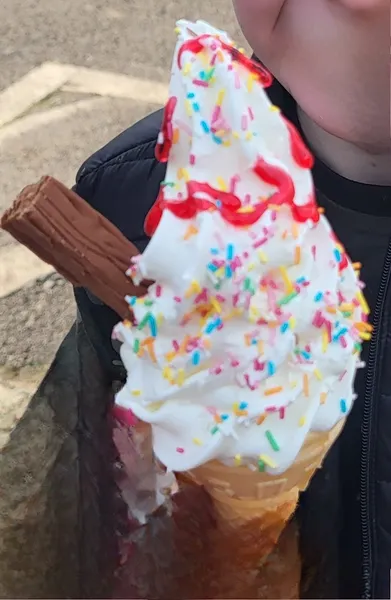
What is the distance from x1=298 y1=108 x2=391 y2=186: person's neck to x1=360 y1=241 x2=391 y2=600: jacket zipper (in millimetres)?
75

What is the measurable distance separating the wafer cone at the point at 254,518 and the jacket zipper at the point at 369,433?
0.23 ft

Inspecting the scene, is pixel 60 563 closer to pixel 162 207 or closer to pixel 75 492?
pixel 75 492

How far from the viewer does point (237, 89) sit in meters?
0.60

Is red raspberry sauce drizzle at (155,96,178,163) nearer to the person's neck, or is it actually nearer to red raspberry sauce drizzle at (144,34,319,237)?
red raspberry sauce drizzle at (144,34,319,237)

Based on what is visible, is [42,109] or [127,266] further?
[42,109]

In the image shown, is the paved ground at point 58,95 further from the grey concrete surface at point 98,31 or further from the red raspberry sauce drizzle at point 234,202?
the red raspberry sauce drizzle at point 234,202

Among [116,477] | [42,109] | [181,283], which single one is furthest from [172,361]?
[42,109]

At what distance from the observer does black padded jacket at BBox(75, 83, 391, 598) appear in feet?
2.52

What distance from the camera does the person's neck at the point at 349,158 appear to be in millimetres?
780

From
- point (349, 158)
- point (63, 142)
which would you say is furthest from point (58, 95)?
point (349, 158)

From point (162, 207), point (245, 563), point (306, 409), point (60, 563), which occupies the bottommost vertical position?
point (60, 563)

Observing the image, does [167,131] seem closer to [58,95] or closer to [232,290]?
[232,290]

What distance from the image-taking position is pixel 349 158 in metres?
0.79

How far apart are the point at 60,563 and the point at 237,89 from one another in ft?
1.70
